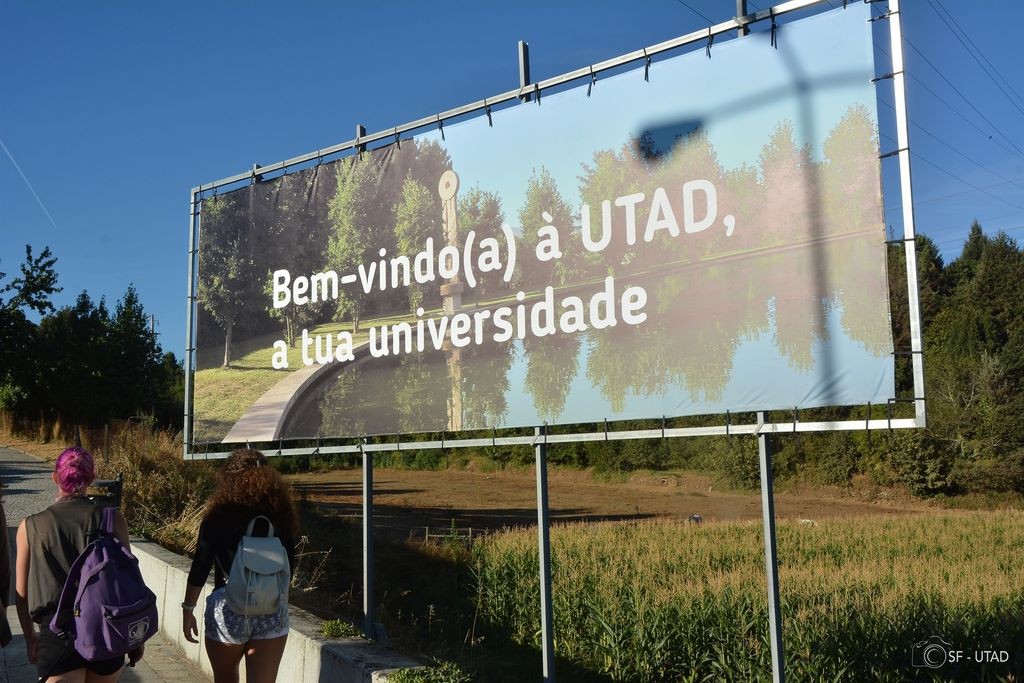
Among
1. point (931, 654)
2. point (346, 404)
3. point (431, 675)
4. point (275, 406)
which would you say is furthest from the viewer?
point (275, 406)

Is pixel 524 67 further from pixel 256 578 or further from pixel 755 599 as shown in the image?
pixel 755 599

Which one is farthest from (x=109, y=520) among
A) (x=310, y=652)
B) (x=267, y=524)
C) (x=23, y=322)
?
(x=23, y=322)

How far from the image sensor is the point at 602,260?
631 centimetres

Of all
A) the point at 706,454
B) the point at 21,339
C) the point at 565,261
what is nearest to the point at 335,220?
the point at 565,261

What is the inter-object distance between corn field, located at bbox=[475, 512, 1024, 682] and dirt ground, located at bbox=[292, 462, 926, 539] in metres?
8.32

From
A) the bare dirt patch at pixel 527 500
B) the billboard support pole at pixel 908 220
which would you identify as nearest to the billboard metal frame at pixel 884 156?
the billboard support pole at pixel 908 220

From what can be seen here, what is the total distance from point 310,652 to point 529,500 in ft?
124

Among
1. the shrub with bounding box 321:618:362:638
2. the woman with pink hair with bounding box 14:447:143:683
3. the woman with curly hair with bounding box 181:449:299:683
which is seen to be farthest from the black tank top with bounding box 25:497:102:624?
the shrub with bounding box 321:618:362:638

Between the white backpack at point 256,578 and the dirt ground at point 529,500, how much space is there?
69.3ft

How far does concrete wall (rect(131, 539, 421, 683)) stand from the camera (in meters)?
5.02

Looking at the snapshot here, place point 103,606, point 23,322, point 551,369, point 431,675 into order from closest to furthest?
point 103,606 → point 431,675 → point 551,369 → point 23,322

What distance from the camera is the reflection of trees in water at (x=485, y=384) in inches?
272

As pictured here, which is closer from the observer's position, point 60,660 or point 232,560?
point 60,660

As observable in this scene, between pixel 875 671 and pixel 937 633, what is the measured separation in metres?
1.51
